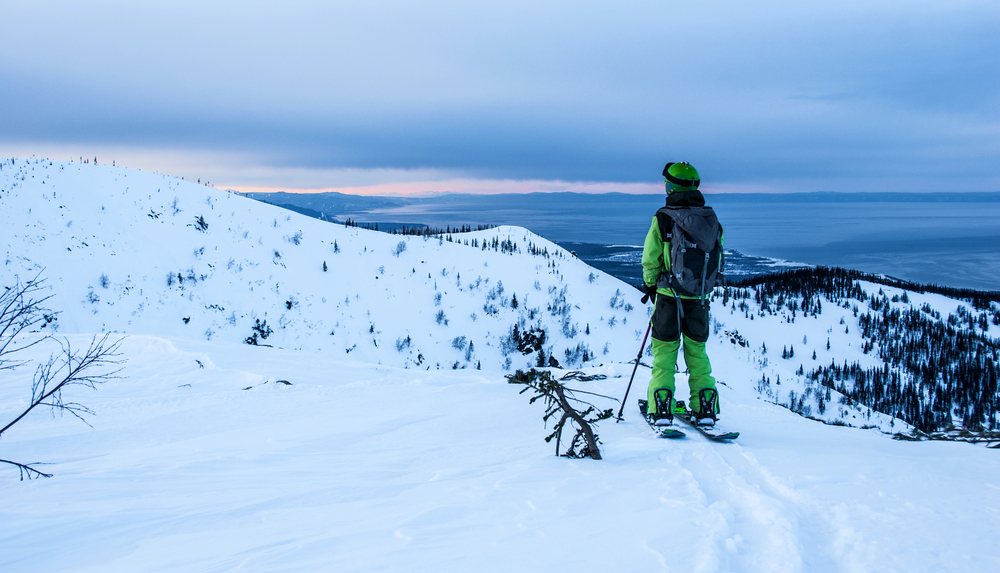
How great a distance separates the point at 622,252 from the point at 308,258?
68.9 metres

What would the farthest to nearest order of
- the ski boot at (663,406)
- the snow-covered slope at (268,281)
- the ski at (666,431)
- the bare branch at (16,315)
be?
the snow-covered slope at (268,281) < the ski boot at (663,406) < the ski at (666,431) < the bare branch at (16,315)

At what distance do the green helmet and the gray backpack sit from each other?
9.6 inches

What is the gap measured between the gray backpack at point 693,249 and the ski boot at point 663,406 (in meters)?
1.01

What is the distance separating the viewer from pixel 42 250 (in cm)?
2105

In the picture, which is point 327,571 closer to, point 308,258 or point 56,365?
point 56,365

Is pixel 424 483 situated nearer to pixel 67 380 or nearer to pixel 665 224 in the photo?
pixel 67 380

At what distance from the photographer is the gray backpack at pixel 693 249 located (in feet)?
15.1

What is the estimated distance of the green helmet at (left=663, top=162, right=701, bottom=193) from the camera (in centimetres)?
482

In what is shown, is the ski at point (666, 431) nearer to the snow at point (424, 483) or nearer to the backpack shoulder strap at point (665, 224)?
the snow at point (424, 483)

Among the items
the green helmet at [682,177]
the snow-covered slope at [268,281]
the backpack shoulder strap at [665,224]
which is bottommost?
the snow-covered slope at [268,281]

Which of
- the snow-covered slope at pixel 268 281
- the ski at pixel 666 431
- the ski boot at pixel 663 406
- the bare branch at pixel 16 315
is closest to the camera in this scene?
the bare branch at pixel 16 315

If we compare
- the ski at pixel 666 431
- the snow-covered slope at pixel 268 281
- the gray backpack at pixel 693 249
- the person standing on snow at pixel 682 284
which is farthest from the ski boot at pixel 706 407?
the snow-covered slope at pixel 268 281

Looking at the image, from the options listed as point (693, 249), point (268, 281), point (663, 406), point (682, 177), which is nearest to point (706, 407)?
point (663, 406)

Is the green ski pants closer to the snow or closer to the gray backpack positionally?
the gray backpack
